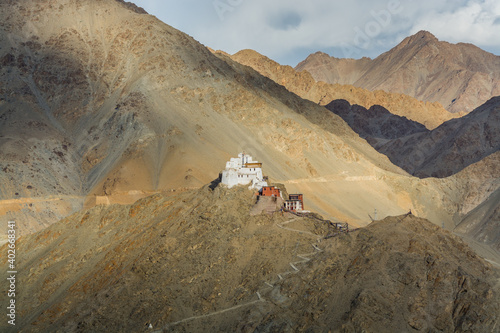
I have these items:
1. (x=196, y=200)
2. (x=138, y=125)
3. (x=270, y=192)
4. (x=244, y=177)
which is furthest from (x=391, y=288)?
(x=138, y=125)

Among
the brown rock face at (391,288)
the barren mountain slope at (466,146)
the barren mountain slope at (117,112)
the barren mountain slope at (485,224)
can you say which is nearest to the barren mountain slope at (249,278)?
the brown rock face at (391,288)

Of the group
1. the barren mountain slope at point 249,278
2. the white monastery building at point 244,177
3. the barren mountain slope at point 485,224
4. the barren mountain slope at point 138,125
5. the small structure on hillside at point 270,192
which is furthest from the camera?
the barren mountain slope at point 138,125

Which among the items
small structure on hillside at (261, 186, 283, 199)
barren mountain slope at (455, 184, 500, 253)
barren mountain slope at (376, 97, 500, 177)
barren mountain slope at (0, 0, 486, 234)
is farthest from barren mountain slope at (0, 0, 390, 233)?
barren mountain slope at (376, 97, 500, 177)

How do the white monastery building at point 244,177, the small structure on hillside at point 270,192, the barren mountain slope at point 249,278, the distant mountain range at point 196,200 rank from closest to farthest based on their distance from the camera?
the barren mountain slope at point 249,278 < the distant mountain range at point 196,200 < the small structure on hillside at point 270,192 < the white monastery building at point 244,177

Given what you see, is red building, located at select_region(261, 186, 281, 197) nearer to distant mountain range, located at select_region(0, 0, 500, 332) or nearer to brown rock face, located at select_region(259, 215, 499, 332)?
distant mountain range, located at select_region(0, 0, 500, 332)

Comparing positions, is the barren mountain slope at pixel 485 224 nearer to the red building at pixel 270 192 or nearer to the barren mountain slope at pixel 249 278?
the barren mountain slope at pixel 249 278

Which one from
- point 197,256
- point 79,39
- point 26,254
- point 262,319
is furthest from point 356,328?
point 79,39

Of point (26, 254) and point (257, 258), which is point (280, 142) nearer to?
point (26, 254)

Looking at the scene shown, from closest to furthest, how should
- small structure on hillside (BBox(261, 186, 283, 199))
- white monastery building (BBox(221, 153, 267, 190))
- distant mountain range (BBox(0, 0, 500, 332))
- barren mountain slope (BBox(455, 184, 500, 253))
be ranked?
distant mountain range (BBox(0, 0, 500, 332)) → small structure on hillside (BBox(261, 186, 283, 199)) → white monastery building (BBox(221, 153, 267, 190)) → barren mountain slope (BBox(455, 184, 500, 253))
